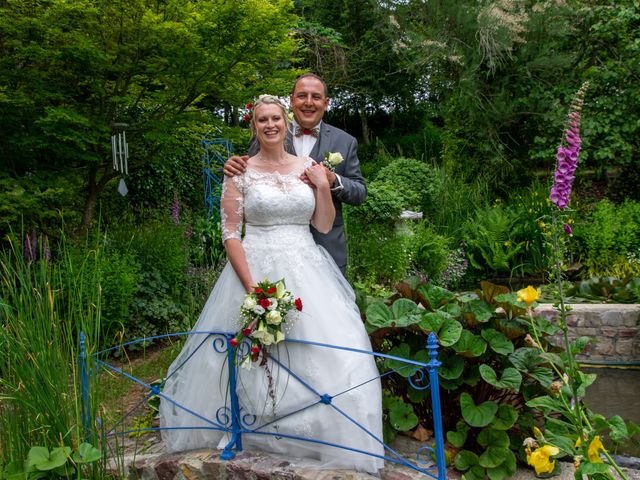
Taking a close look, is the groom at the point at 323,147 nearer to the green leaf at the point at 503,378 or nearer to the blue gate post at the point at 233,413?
the blue gate post at the point at 233,413

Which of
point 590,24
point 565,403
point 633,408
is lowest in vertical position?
point 633,408

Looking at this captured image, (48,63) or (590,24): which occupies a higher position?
(590,24)

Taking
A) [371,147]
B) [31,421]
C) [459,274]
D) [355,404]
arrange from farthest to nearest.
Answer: [371,147], [459,274], [355,404], [31,421]

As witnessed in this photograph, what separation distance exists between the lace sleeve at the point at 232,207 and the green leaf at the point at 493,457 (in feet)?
5.28

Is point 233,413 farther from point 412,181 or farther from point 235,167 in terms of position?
point 412,181

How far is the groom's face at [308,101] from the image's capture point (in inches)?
127

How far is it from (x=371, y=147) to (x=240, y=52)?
1027cm

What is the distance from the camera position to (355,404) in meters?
2.85

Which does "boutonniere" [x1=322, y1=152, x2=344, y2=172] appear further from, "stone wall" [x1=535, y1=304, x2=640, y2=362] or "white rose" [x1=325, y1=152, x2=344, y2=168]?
"stone wall" [x1=535, y1=304, x2=640, y2=362]

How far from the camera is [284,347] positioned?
117 inches

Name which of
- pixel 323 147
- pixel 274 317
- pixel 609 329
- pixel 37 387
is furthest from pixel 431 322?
pixel 609 329

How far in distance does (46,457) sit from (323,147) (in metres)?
2.00

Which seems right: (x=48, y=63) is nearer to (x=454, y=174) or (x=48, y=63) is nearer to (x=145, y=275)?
(x=145, y=275)

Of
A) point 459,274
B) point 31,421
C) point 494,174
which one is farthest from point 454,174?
point 31,421
